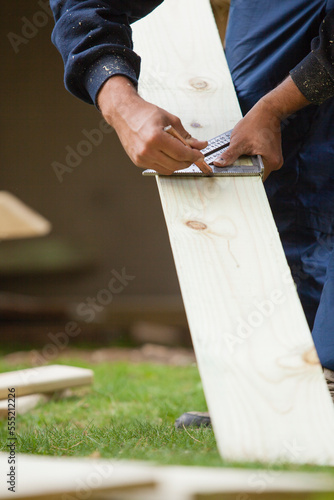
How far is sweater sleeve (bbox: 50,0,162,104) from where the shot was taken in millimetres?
1478

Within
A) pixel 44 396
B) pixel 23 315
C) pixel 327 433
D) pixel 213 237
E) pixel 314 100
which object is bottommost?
pixel 23 315

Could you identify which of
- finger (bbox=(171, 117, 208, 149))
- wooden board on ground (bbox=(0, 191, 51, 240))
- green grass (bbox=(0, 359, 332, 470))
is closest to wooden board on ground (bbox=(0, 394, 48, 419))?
green grass (bbox=(0, 359, 332, 470))

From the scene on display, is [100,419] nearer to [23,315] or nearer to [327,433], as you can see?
[327,433]

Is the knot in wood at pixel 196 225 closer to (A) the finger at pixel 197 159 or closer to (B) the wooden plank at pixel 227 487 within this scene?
(A) the finger at pixel 197 159

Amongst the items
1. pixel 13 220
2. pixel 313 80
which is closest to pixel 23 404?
pixel 313 80

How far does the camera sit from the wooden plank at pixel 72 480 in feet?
2.31

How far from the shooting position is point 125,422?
182 cm

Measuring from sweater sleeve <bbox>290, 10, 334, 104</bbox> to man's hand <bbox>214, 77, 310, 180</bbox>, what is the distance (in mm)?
27

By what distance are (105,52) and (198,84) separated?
0.34 meters

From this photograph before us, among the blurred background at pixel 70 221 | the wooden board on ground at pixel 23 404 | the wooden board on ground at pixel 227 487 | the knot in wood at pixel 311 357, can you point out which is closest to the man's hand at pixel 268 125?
the knot in wood at pixel 311 357

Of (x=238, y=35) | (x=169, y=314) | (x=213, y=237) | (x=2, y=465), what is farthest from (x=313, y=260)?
(x=169, y=314)

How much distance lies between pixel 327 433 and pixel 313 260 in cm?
90

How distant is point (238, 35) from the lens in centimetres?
194

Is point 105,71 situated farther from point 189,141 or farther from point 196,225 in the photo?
point 196,225
